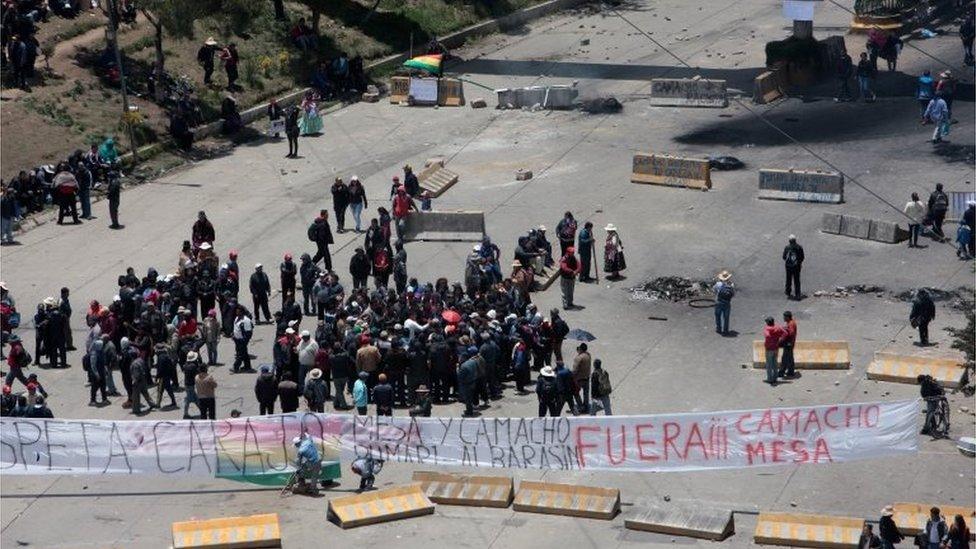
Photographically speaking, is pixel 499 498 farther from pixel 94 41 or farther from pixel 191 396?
pixel 94 41

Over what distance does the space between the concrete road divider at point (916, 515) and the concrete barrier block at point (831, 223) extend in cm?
1482

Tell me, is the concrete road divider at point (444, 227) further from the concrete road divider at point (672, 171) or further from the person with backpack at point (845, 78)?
the person with backpack at point (845, 78)

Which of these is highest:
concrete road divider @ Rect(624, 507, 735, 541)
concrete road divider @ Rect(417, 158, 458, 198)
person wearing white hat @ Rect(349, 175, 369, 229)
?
person wearing white hat @ Rect(349, 175, 369, 229)

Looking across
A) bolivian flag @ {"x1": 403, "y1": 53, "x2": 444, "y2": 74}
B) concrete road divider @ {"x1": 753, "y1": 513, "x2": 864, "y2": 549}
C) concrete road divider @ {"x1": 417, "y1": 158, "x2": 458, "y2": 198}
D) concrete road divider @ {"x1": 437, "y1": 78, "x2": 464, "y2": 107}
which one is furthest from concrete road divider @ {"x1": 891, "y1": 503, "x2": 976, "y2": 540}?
bolivian flag @ {"x1": 403, "y1": 53, "x2": 444, "y2": 74}

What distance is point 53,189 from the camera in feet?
144

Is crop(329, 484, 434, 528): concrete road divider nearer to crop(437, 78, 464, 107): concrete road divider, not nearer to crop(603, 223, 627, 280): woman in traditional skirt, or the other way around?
crop(603, 223, 627, 280): woman in traditional skirt

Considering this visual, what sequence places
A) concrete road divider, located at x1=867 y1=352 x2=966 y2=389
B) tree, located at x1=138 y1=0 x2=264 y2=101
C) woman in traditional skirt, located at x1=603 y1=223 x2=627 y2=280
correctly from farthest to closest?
tree, located at x1=138 y1=0 x2=264 y2=101 → woman in traditional skirt, located at x1=603 y1=223 x2=627 y2=280 → concrete road divider, located at x1=867 y1=352 x2=966 y2=389

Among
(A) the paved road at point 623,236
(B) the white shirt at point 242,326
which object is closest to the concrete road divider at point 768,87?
(A) the paved road at point 623,236

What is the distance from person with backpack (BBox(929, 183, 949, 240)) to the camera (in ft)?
132

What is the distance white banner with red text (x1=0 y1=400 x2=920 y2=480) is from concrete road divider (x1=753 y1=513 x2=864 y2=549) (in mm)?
1875

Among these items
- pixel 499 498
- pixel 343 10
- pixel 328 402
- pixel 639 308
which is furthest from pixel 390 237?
pixel 343 10

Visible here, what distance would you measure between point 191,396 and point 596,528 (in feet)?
26.4

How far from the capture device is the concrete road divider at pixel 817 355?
33312mm

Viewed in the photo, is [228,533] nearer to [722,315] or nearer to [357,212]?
[722,315]
